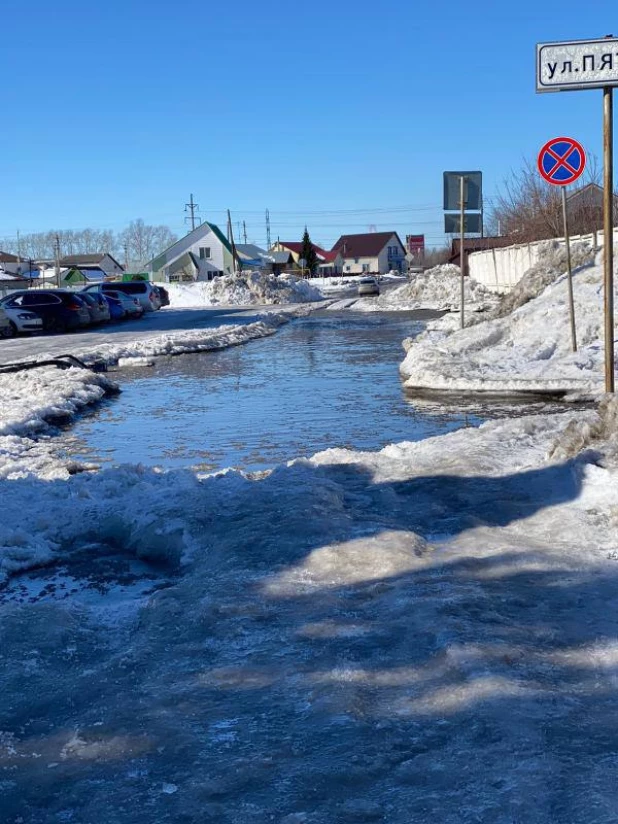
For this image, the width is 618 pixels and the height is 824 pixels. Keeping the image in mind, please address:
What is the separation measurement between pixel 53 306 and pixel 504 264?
18.6 meters

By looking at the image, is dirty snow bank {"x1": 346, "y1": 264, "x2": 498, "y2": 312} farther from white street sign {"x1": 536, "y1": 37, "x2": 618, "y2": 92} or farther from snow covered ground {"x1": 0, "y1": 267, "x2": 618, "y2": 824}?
snow covered ground {"x1": 0, "y1": 267, "x2": 618, "y2": 824}

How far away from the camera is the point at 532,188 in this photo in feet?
158

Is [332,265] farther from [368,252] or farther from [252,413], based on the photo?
[252,413]

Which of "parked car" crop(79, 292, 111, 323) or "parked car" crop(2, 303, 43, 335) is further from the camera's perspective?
"parked car" crop(79, 292, 111, 323)

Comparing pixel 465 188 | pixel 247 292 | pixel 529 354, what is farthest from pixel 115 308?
pixel 247 292

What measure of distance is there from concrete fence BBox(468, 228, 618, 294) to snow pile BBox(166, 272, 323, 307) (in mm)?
15370

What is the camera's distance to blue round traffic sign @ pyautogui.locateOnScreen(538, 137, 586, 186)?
37.4 ft

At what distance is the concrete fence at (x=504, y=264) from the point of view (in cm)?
3293

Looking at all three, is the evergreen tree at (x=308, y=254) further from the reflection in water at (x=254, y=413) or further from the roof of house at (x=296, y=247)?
the reflection in water at (x=254, y=413)

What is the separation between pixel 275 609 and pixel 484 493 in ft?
7.43

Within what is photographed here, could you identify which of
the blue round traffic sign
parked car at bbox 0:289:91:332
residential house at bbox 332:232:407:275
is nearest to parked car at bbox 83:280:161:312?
parked car at bbox 0:289:91:332

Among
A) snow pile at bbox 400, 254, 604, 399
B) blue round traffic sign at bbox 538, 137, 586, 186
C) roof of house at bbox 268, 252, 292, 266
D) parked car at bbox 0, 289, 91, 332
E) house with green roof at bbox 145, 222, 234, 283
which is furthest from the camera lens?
roof of house at bbox 268, 252, 292, 266

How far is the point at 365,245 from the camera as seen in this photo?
487 feet

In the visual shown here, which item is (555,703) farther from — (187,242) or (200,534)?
(187,242)
